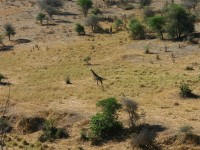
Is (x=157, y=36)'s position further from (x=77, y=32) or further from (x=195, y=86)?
(x=195, y=86)

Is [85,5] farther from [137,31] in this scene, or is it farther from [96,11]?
[137,31]

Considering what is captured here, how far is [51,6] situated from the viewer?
73.5 metres

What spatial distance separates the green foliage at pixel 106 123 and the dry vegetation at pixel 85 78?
2.99 feet

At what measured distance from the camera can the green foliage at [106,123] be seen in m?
29.6

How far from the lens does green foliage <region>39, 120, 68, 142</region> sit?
3088 cm

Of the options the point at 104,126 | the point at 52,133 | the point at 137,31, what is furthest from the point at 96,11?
the point at 104,126

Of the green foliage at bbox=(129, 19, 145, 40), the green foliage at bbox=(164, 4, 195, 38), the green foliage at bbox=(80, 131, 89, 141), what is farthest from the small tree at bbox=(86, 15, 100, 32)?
the green foliage at bbox=(80, 131, 89, 141)

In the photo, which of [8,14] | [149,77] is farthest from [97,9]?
[149,77]

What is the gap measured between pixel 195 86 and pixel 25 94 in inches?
580

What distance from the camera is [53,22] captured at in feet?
223

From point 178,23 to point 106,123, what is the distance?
30.0 m

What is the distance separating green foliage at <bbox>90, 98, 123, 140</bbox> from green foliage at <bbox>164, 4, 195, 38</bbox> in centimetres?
2835

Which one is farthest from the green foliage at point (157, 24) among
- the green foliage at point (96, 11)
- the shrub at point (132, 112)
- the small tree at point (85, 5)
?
the shrub at point (132, 112)

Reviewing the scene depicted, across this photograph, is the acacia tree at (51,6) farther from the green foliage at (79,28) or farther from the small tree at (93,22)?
the green foliage at (79,28)
